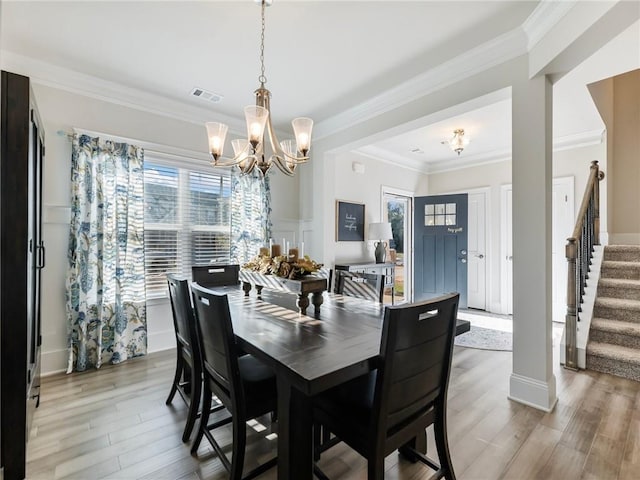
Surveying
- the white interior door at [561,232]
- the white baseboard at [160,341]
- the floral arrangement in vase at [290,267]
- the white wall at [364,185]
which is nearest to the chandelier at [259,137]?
the floral arrangement in vase at [290,267]

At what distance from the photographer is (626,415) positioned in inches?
83.0

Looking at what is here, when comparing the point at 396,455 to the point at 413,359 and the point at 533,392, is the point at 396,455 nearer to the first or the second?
the point at 413,359

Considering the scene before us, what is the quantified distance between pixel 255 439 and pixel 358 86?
3029mm

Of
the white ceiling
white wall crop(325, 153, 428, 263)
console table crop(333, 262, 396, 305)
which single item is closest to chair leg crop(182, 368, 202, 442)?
the white ceiling

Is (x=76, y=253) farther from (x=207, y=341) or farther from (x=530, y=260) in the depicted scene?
(x=530, y=260)

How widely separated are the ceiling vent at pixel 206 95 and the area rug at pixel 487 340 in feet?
12.3

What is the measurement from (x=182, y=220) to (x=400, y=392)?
9.97 ft

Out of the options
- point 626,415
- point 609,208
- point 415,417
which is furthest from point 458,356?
point 609,208

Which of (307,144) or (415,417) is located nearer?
(415,417)

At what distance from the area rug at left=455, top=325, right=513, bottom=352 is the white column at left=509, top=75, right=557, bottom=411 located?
3.90 feet

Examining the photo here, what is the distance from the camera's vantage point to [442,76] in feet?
8.84

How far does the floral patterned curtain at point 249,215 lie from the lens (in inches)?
145

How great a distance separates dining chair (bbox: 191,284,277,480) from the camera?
1.39m

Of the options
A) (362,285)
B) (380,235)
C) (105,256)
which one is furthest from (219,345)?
(380,235)
